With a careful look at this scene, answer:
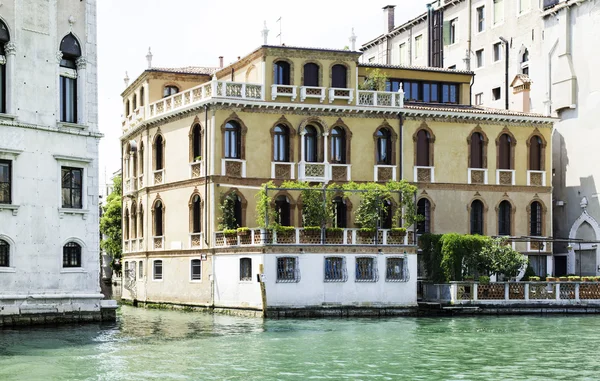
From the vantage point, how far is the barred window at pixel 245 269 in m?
36.8

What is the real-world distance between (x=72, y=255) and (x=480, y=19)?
29047 millimetres

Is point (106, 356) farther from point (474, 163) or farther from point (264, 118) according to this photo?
point (474, 163)

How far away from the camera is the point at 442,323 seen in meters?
33.6

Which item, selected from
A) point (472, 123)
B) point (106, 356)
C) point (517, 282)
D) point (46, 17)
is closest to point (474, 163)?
point (472, 123)

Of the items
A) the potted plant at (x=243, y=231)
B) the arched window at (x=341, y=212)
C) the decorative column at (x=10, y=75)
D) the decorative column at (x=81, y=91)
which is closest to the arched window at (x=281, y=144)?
the arched window at (x=341, y=212)

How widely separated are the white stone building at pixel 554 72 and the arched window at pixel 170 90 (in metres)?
14.7

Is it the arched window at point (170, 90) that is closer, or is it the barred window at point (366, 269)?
the barred window at point (366, 269)

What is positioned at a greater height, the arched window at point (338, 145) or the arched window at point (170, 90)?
the arched window at point (170, 90)

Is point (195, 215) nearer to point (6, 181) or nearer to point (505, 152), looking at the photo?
point (6, 181)

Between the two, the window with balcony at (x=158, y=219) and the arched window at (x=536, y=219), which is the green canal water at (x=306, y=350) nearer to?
the window with balcony at (x=158, y=219)

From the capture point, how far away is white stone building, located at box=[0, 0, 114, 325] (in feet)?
95.8

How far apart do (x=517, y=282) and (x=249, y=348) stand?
15242mm

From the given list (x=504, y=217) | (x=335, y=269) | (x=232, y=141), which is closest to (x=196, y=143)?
(x=232, y=141)

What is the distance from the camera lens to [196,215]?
41219 mm
